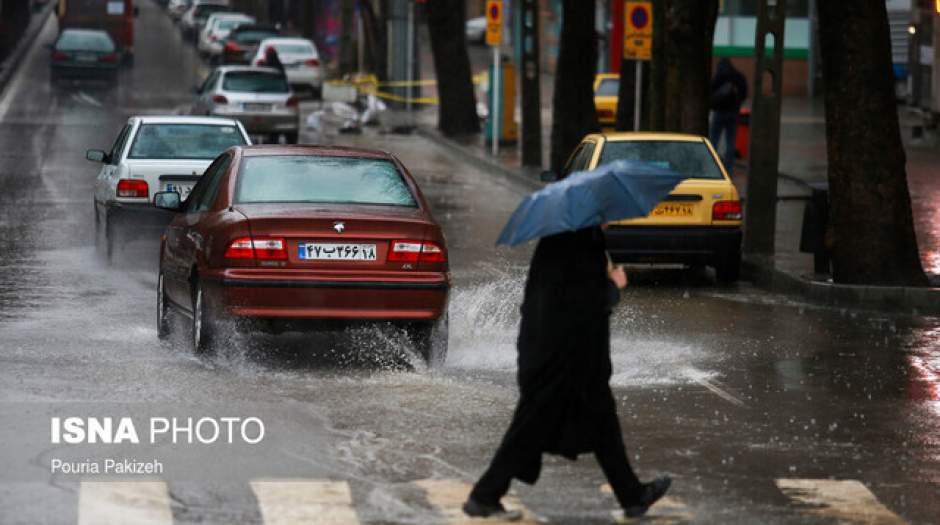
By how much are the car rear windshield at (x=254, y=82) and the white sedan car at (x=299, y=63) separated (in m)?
16.8

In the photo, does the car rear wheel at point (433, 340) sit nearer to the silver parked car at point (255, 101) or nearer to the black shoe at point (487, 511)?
the black shoe at point (487, 511)

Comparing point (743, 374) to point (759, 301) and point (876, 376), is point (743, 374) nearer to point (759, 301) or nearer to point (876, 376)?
point (876, 376)

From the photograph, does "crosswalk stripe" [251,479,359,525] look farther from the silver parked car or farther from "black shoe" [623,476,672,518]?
the silver parked car

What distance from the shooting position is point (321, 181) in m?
13.4

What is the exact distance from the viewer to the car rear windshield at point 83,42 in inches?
2175

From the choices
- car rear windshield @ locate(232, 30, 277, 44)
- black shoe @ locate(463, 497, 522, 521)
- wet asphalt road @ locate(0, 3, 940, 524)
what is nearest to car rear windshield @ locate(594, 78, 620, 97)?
wet asphalt road @ locate(0, 3, 940, 524)

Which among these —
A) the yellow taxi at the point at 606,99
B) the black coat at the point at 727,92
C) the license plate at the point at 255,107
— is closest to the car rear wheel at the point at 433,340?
the black coat at the point at 727,92

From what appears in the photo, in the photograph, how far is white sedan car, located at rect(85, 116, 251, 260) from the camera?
63.3 ft

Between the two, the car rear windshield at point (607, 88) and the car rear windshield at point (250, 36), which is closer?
the car rear windshield at point (607, 88)

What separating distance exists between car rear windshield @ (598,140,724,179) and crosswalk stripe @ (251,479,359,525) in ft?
33.7

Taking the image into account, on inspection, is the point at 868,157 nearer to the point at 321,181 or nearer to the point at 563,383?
the point at 321,181

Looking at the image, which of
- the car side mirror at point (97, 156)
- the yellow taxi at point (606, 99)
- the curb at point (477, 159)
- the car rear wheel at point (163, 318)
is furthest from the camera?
the yellow taxi at point (606, 99)

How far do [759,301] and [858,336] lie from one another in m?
2.49

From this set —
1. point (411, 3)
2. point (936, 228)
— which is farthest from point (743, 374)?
point (411, 3)
